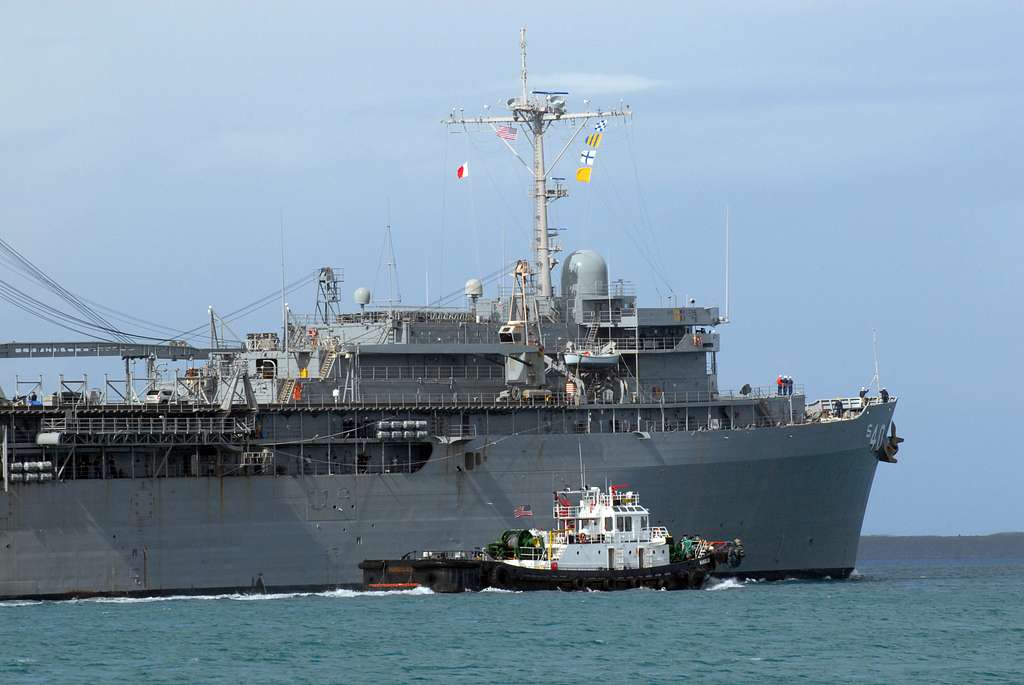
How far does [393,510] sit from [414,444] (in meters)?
2.28

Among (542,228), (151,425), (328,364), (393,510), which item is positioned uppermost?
(542,228)

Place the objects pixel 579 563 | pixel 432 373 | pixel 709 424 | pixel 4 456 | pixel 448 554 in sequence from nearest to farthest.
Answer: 1. pixel 4 456
2. pixel 579 563
3. pixel 448 554
4. pixel 432 373
5. pixel 709 424

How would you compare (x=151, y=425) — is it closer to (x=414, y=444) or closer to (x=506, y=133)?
(x=414, y=444)

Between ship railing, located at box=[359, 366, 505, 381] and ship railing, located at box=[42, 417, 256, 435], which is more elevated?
ship railing, located at box=[359, 366, 505, 381]

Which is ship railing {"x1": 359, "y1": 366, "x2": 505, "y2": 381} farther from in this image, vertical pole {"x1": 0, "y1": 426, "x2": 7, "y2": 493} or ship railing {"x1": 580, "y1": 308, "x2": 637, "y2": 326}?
vertical pole {"x1": 0, "y1": 426, "x2": 7, "y2": 493}

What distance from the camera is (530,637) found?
1773 inches

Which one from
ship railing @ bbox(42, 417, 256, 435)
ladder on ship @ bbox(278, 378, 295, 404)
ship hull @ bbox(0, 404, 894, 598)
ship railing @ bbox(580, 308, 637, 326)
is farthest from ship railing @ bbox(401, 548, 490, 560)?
ship railing @ bbox(580, 308, 637, 326)

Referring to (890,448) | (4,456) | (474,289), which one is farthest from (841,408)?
(4,456)

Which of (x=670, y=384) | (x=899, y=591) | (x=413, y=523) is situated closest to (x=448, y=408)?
(x=413, y=523)

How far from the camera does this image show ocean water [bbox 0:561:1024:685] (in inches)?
1575

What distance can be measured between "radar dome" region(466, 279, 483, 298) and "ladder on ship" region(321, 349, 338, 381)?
5415 millimetres

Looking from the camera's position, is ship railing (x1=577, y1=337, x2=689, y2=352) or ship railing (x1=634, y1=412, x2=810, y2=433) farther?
ship railing (x1=577, y1=337, x2=689, y2=352)

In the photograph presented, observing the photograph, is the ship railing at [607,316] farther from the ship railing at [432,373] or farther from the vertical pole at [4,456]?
the vertical pole at [4,456]

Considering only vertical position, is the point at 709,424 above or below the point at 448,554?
above
